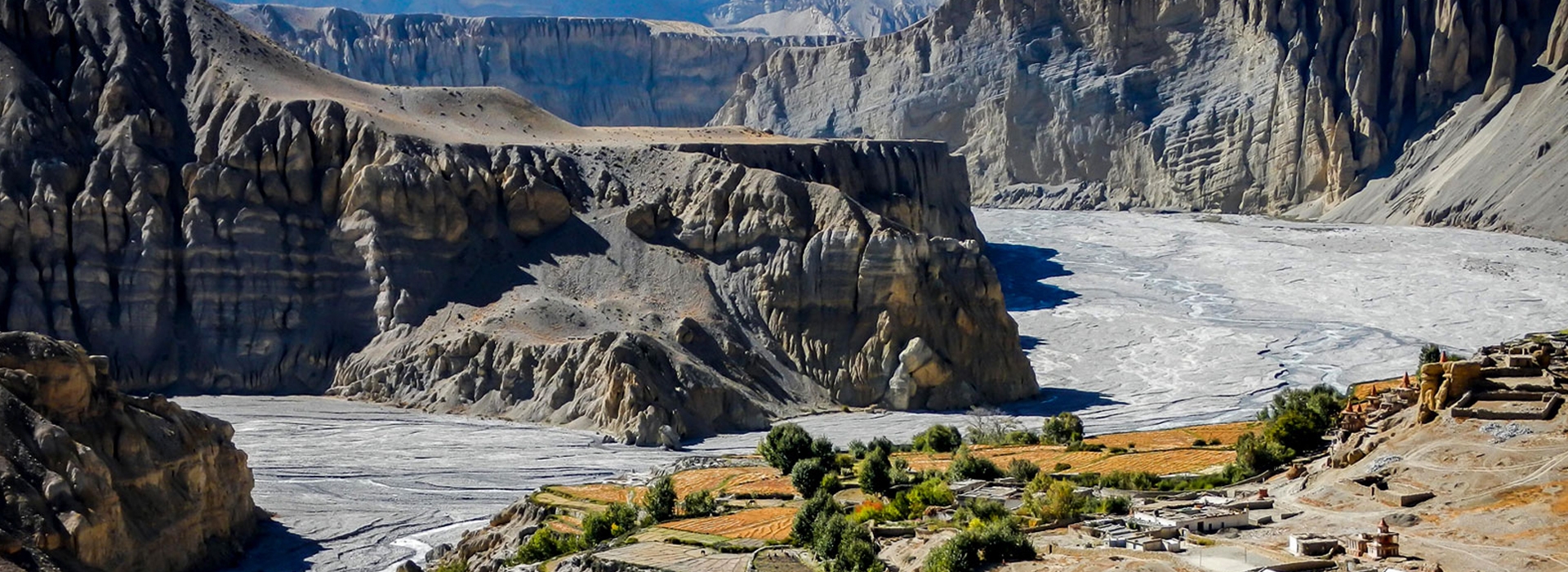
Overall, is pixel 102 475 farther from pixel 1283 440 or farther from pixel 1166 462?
pixel 1283 440

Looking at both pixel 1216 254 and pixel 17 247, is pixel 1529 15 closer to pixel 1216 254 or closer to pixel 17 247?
pixel 1216 254

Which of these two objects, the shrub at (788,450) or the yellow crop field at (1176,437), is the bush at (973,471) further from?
the shrub at (788,450)

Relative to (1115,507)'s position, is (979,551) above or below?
below

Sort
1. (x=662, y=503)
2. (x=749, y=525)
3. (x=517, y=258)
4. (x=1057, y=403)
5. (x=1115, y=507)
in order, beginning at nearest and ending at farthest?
1. (x=1115, y=507)
2. (x=749, y=525)
3. (x=662, y=503)
4. (x=1057, y=403)
5. (x=517, y=258)

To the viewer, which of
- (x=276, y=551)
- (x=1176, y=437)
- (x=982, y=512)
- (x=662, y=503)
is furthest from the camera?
(x=1176, y=437)

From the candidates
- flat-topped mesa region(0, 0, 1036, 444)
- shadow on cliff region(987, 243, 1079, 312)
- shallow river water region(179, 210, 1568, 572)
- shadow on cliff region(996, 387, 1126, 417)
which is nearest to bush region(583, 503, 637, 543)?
shallow river water region(179, 210, 1568, 572)

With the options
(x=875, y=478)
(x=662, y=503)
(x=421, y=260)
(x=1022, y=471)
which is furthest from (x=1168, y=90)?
(x=662, y=503)

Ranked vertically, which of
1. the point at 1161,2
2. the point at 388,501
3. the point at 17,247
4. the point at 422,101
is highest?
the point at 1161,2

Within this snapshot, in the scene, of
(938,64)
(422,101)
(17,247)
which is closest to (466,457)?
(17,247)
